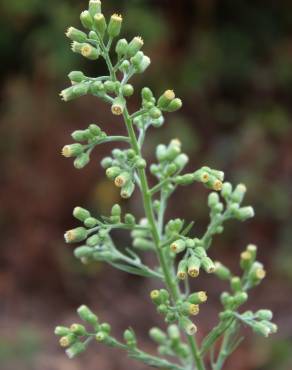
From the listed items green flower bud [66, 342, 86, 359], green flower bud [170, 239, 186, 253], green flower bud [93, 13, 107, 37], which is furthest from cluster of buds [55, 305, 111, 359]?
green flower bud [93, 13, 107, 37]

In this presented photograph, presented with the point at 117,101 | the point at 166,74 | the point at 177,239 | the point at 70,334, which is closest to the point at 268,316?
the point at 177,239

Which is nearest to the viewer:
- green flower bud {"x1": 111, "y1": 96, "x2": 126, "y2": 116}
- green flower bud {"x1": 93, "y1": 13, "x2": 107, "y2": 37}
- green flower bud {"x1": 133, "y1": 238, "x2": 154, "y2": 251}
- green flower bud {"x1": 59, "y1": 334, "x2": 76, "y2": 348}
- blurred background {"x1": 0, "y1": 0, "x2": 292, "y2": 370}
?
green flower bud {"x1": 111, "y1": 96, "x2": 126, "y2": 116}

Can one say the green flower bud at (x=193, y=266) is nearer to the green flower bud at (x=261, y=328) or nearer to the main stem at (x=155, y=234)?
the main stem at (x=155, y=234)

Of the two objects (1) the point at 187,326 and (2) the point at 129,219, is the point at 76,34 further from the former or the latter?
(1) the point at 187,326

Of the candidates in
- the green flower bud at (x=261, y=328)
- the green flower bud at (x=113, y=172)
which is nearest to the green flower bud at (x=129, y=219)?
the green flower bud at (x=113, y=172)

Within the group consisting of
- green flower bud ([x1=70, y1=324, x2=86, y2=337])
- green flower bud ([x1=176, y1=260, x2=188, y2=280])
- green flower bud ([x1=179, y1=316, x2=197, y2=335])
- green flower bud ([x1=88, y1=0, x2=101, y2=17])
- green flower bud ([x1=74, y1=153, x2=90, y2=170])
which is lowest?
green flower bud ([x1=179, y1=316, x2=197, y2=335])

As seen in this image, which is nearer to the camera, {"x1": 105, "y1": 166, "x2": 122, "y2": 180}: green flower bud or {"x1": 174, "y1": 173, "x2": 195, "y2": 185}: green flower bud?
{"x1": 105, "y1": 166, "x2": 122, "y2": 180}: green flower bud

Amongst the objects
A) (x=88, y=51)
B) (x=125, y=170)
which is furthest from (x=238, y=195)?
(x=88, y=51)

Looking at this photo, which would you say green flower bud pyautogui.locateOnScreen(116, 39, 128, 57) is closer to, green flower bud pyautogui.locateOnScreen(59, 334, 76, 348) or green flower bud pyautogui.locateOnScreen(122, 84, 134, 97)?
green flower bud pyautogui.locateOnScreen(122, 84, 134, 97)
